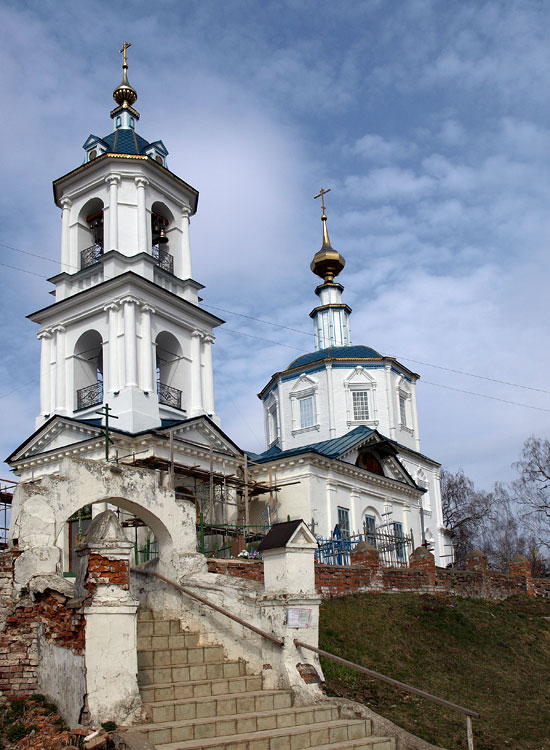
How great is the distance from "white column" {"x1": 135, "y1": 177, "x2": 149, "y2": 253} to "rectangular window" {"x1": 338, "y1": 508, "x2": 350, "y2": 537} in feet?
35.7

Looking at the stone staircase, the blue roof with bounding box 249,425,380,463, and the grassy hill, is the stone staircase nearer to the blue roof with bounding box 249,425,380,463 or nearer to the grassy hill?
the grassy hill

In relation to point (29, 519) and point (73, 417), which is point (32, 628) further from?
point (73, 417)

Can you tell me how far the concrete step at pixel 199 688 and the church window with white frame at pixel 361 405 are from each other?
2584cm

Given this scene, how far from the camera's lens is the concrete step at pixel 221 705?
789cm

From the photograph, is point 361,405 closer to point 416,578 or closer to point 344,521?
point 344,521

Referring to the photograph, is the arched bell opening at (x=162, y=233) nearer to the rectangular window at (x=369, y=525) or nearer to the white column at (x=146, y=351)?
the white column at (x=146, y=351)

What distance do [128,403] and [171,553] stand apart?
11.3m

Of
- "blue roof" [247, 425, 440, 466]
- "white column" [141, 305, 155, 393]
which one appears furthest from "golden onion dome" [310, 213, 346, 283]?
"white column" [141, 305, 155, 393]

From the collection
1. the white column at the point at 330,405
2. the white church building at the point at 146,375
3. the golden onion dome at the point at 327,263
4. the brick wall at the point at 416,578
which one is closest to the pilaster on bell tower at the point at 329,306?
the golden onion dome at the point at 327,263

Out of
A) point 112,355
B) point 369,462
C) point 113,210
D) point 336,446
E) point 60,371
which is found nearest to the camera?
point 112,355

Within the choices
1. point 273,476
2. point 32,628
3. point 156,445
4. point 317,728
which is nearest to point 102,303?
point 156,445

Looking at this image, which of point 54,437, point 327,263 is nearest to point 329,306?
point 327,263

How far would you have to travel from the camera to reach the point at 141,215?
24438 mm

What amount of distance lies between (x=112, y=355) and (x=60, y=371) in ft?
8.31
